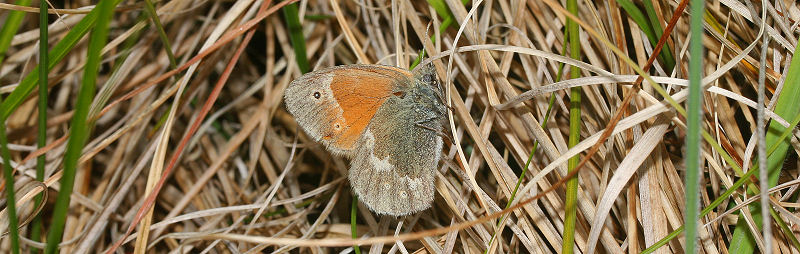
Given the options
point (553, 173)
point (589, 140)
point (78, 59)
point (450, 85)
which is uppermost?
point (78, 59)

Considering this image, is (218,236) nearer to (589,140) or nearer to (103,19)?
(103,19)

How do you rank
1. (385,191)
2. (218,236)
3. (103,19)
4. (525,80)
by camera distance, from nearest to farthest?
(103,19)
(218,236)
(385,191)
(525,80)

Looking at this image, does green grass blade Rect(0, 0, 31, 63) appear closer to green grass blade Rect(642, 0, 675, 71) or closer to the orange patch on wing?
the orange patch on wing

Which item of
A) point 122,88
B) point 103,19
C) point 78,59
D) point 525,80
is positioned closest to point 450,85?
point 525,80

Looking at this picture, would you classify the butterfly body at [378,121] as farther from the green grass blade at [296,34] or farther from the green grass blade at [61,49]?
the green grass blade at [61,49]

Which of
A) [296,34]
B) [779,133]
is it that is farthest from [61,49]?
[779,133]

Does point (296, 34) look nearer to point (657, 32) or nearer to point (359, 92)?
point (359, 92)

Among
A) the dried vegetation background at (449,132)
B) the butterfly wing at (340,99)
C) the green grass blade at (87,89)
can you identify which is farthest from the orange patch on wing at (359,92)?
the green grass blade at (87,89)

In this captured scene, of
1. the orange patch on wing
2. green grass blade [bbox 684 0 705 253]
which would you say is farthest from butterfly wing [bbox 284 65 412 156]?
green grass blade [bbox 684 0 705 253]
